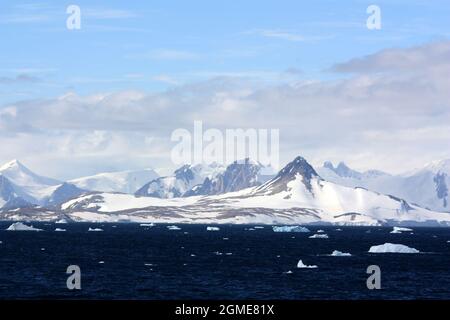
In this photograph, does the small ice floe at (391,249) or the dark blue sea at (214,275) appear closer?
the dark blue sea at (214,275)

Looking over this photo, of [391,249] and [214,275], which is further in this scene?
[391,249]

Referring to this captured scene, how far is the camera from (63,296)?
93312 mm

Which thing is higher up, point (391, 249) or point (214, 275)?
point (391, 249)

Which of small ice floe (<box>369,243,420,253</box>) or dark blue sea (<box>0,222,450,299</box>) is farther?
small ice floe (<box>369,243,420,253</box>)

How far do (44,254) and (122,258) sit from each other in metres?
18.1

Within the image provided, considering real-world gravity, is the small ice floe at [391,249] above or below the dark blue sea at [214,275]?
above

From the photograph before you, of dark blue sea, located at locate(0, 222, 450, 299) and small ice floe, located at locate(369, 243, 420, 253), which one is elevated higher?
small ice floe, located at locate(369, 243, 420, 253)
